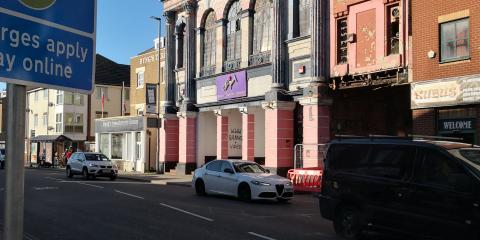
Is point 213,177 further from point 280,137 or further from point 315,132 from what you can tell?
point 280,137

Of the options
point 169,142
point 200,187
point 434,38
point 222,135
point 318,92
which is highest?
point 434,38

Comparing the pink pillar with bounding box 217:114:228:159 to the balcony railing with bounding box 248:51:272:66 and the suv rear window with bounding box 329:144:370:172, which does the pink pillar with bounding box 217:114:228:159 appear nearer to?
the balcony railing with bounding box 248:51:272:66

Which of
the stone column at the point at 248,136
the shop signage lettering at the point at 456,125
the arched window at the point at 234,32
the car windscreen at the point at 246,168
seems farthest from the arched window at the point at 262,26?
the shop signage lettering at the point at 456,125

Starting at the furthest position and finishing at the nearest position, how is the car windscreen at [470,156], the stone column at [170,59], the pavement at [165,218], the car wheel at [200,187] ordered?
the stone column at [170,59]
the car wheel at [200,187]
the pavement at [165,218]
the car windscreen at [470,156]

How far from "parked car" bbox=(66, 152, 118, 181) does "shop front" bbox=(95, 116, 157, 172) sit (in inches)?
258

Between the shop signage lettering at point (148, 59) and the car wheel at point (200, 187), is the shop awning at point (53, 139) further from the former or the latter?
the car wheel at point (200, 187)

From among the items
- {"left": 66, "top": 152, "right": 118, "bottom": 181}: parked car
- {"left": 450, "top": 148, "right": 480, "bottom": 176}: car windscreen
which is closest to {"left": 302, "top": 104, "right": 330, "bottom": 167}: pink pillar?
{"left": 66, "top": 152, "right": 118, "bottom": 181}: parked car

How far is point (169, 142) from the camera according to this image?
3631 centimetres

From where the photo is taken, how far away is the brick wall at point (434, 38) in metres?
17.1

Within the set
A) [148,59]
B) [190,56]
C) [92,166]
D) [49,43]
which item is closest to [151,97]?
[190,56]

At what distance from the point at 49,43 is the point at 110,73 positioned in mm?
62433

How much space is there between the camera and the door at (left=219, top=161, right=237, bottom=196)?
61.5 feet

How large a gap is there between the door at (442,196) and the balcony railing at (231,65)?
21.4 m

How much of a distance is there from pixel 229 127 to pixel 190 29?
7.06 metres
